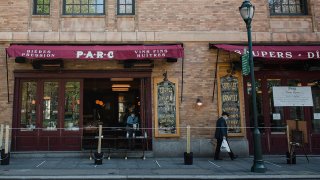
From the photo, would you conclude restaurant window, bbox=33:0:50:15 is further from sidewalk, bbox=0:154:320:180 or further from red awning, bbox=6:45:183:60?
sidewalk, bbox=0:154:320:180

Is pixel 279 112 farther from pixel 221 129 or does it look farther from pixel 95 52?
pixel 95 52

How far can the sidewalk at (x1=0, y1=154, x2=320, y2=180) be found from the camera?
29.0 ft

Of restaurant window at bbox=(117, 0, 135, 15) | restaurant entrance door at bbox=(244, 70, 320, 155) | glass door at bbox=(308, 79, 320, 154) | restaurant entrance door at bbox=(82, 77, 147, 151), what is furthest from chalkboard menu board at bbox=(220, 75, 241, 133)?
restaurant entrance door at bbox=(82, 77, 147, 151)

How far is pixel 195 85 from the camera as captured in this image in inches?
521

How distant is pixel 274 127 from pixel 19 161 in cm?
999

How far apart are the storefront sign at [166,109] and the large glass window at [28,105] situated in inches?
194

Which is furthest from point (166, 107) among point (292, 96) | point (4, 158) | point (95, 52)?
point (4, 158)

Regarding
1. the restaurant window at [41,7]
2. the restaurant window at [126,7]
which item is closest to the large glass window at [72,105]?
the restaurant window at [41,7]

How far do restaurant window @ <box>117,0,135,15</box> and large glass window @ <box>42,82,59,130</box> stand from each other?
4014mm

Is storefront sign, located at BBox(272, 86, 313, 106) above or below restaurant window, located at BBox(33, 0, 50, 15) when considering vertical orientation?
below

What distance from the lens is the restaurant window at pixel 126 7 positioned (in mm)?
13633

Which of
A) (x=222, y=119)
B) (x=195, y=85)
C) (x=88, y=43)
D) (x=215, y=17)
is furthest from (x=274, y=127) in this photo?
(x=88, y=43)

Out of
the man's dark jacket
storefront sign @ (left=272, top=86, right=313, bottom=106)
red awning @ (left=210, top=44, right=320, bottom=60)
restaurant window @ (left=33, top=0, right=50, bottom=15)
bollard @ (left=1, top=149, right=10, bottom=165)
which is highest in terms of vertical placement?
restaurant window @ (left=33, top=0, right=50, bottom=15)

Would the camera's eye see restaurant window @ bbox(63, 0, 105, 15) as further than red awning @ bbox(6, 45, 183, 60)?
Yes
